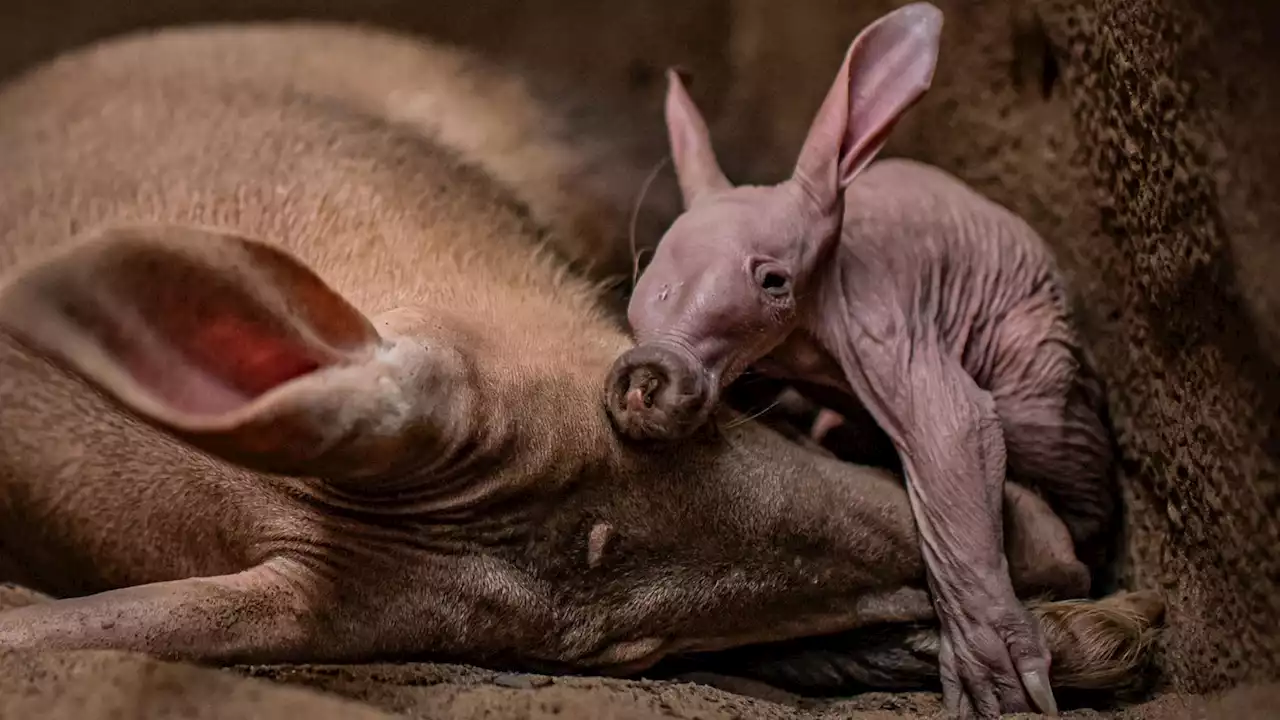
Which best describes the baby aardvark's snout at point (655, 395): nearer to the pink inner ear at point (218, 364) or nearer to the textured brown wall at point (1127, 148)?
the pink inner ear at point (218, 364)

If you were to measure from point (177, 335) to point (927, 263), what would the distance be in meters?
1.18

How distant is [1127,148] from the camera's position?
1647 millimetres

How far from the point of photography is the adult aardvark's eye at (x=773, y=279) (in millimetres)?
1620

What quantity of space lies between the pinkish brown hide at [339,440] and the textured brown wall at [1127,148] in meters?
0.23

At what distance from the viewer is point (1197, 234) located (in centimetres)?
148

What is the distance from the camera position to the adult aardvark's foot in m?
1.59

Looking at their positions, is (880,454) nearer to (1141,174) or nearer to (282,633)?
(1141,174)

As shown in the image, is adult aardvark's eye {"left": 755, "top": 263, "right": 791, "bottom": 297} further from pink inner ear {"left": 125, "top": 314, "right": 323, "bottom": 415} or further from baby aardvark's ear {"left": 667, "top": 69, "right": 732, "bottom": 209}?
pink inner ear {"left": 125, "top": 314, "right": 323, "bottom": 415}

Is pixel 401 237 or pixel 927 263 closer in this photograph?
pixel 401 237

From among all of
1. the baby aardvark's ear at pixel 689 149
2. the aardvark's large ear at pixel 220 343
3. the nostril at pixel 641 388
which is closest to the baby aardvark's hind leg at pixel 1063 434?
the baby aardvark's ear at pixel 689 149

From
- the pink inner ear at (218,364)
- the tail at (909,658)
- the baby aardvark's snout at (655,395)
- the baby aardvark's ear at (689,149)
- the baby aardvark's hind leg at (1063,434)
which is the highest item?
the pink inner ear at (218,364)

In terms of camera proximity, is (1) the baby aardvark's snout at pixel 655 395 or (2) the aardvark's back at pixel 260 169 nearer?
(1) the baby aardvark's snout at pixel 655 395

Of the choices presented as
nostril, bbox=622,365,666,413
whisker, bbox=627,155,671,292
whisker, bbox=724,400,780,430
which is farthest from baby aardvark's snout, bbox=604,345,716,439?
whisker, bbox=627,155,671,292

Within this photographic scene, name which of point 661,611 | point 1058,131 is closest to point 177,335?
point 661,611
